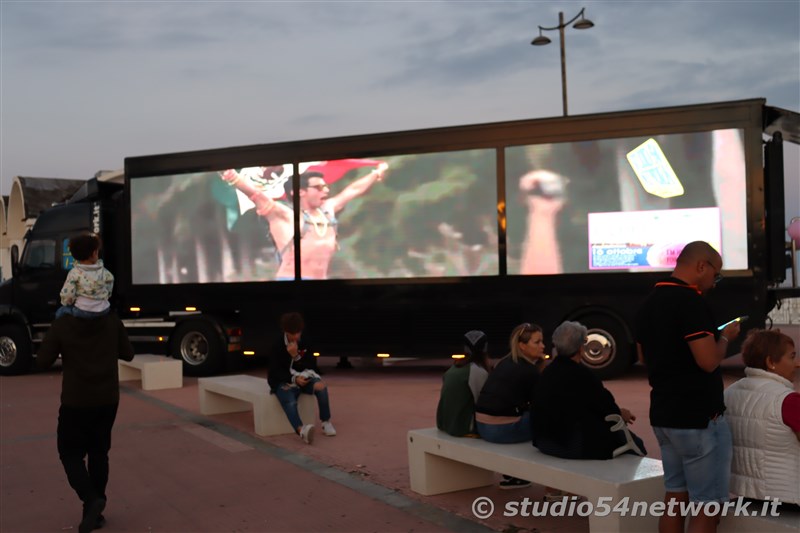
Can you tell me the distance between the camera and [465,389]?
6281mm

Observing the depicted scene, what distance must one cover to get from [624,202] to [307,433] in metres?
6.12

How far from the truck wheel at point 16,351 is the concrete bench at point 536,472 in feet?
38.8

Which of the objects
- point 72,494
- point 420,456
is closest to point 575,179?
point 420,456

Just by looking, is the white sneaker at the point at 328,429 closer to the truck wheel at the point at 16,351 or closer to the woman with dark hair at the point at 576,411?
the woman with dark hair at the point at 576,411

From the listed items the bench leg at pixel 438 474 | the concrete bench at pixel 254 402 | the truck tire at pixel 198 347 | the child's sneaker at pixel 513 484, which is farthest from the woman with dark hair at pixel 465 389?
the truck tire at pixel 198 347

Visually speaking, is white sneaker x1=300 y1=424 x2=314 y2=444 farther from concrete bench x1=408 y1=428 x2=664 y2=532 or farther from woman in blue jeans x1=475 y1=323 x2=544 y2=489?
woman in blue jeans x1=475 y1=323 x2=544 y2=489

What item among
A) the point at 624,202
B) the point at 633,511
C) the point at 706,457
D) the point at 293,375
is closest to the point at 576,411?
the point at 633,511

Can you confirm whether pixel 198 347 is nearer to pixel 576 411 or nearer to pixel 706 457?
pixel 576 411

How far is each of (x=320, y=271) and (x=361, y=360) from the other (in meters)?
3.83

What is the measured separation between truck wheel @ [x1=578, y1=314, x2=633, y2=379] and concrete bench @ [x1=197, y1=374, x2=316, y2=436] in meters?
4.68

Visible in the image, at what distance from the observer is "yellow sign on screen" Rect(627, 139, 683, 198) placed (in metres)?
11.9

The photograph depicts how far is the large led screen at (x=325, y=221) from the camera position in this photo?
1298 cm

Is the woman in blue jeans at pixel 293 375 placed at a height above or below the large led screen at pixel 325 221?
below

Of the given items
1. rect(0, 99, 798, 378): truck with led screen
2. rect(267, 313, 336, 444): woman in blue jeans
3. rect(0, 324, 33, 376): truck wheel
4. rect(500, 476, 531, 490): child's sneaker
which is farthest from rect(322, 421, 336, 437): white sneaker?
rect(0, 324, 33, 376): truck wheel
